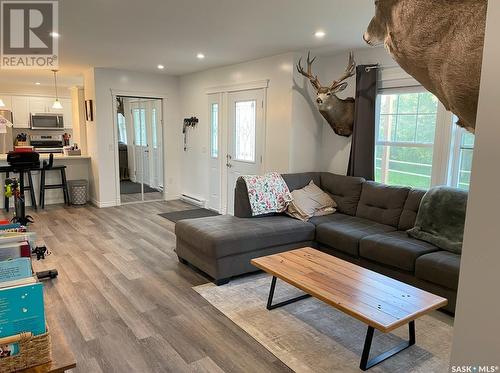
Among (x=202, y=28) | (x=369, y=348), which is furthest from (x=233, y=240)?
(x=202, y=28)

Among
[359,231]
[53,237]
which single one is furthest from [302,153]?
[53,237]

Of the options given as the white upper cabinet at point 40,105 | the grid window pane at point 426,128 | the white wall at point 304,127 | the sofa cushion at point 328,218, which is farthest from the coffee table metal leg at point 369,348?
the white upper cabinet at point 40,105

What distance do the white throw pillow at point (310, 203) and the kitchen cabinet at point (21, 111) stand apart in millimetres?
7642

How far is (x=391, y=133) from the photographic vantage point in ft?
14.6

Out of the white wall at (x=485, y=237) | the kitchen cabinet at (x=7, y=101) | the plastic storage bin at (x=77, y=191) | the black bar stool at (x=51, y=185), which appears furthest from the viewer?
the kitchen cabinet at (x=7, y=101)

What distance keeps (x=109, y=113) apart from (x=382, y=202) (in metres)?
4.92

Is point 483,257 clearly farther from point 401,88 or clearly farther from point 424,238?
point 401,88

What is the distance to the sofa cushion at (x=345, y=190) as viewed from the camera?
14.5ft

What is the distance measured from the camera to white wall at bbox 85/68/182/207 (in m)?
6.42

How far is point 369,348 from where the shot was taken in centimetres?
227

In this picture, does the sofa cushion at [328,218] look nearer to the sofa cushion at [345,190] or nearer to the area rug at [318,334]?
the sofa cushion at [345,190]

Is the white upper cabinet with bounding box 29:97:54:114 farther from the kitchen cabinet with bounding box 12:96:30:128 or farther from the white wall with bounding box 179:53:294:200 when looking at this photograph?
the white wall with bounding box 179:53:294:200

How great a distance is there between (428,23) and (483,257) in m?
0.53

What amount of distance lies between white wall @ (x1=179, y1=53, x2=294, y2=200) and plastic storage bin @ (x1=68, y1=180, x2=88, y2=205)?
1.88m
